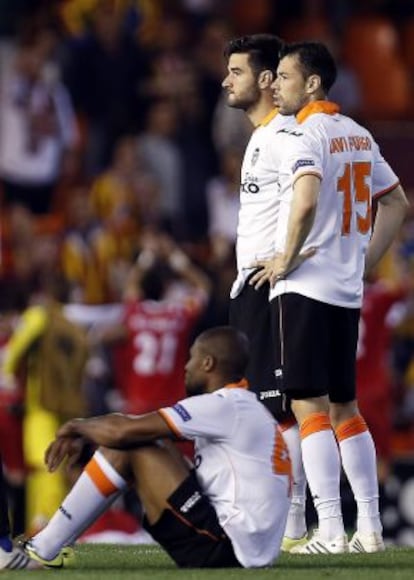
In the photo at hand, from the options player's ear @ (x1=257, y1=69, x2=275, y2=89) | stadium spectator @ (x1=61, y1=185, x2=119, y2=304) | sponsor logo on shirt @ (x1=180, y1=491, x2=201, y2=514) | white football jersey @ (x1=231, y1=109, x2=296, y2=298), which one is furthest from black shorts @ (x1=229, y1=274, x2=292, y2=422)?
stadium spectator @ (x1=61, y1=185, x2=119, y2=304)

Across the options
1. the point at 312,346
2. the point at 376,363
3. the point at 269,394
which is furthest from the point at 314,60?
the point at 376,363

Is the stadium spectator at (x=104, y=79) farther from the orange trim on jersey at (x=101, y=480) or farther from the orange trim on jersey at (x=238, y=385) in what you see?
the orange trim on jersey at (x=101, y=480)

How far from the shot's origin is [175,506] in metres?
7.73

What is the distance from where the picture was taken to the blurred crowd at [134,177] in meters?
14.8

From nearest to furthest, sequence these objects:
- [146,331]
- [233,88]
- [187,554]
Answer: [187,554]
[233,88]
[146,331]

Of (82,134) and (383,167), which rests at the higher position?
(383,167)

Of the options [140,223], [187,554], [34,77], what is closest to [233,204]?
[140,223]

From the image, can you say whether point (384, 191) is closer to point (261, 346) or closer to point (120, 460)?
point (261, 346)

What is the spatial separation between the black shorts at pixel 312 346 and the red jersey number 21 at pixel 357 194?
348 mm

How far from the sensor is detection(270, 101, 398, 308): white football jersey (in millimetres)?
8742

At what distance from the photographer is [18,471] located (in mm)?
14977

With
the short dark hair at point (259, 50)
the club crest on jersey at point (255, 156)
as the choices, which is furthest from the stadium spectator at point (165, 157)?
the club crest on jersey at point (255, 156)

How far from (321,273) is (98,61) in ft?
31.2

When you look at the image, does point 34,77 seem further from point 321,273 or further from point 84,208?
point 321,273
